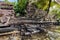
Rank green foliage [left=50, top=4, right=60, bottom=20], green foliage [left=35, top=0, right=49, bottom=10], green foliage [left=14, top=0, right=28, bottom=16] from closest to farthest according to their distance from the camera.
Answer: green foliage [left=50, top=4, right=60, bottom=20] < green foliage [left=35, top=0, right=49, bottom=10] < green foliage [left=14, top=0, right=28, bottom=16]

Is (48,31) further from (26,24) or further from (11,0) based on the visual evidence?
(11,0)

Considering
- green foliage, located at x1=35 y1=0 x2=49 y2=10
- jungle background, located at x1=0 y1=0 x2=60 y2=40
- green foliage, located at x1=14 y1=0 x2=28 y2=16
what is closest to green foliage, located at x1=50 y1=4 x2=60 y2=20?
jungle background, located at x1=0 y1=0 x2=60 y2=40

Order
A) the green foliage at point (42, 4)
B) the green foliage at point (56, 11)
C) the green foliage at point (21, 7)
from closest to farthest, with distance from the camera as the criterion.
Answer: the green foliage at point (56, 11), the green foliage at point (42, 4), the green foliage at point (21, 7)

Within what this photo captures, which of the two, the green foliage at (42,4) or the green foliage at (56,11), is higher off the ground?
the green foliage at (42,4)

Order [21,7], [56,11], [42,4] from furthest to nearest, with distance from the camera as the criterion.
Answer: [21,7] → [42,4] → [56,11]

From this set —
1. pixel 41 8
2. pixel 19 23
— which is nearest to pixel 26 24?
pixel 19 23

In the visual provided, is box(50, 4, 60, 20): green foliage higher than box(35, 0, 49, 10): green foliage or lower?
lower

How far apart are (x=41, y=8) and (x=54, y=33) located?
558mm

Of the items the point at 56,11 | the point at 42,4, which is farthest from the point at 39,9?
the point at 56,11

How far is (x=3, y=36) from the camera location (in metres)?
1.29

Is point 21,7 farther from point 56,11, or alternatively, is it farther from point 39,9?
point 56,11

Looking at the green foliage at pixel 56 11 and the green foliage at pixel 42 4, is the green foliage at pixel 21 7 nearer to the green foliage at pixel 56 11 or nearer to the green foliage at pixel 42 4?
the green foliage at pixel 42 4

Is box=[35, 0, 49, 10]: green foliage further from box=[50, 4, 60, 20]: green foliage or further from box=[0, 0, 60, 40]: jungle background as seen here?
box=[50, 4, 60, 20]: green foliage

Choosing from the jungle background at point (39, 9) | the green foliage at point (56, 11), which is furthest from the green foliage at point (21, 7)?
the green foliage at point (56, 11)
